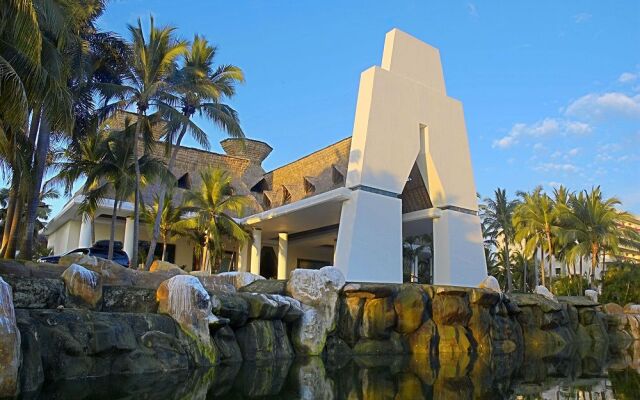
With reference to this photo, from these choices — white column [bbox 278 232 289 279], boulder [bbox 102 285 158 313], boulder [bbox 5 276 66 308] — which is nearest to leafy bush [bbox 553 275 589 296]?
white column [bbox 278 232 289 279]

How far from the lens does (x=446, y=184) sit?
2006 centimetres

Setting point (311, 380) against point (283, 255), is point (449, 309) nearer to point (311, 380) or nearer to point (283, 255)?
point (311, 380)

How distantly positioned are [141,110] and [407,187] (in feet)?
34.6

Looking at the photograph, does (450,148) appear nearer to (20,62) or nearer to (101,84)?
(101,84)

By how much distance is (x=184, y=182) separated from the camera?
27.5 m

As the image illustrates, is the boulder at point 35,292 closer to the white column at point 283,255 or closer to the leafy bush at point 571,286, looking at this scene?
the white column at point 283,255

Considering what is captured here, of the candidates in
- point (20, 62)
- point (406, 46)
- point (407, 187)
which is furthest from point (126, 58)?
point (407, 187)

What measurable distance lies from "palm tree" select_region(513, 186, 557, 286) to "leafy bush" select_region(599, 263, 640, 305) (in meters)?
3.81

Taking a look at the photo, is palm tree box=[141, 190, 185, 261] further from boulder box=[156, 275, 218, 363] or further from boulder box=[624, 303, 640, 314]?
boulder box=[624, 303, 640, 314]

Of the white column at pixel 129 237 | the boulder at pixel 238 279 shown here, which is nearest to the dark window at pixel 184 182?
the white column at pixel 129 237

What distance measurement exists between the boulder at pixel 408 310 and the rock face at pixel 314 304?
1489 millimetres

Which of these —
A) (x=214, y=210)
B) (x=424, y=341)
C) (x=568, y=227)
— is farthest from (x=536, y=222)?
(x=424, y=341)

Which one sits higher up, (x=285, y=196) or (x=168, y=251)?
(x=285, y=196)

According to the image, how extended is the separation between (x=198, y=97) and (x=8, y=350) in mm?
14565
